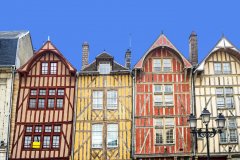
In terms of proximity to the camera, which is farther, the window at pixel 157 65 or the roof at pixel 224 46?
the window at pixel 157 65

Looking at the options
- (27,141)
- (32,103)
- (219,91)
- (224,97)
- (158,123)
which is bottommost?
(27,141)

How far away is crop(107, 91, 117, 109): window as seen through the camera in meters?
25.8

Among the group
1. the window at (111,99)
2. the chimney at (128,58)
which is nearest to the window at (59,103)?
the window at (111,99)

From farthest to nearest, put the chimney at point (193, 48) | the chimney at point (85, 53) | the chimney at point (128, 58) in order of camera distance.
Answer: the chimney at point (128, 58)
the chimney at point (85, 53)
the chimney at point (193, 48)

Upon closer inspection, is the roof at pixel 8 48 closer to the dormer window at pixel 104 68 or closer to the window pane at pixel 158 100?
the dormer window at pixel 104 68

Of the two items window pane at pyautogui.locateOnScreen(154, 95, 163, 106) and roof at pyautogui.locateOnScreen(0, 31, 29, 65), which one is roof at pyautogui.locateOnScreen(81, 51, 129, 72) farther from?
roof at pyautogui.locateOnScreen(0, 31, 29, 65)

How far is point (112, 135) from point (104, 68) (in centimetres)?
427

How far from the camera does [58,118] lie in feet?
83.8

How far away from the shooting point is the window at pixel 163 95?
25.6m

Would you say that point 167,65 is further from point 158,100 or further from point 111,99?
point 111,99

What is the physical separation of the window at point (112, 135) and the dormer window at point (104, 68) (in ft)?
11.2

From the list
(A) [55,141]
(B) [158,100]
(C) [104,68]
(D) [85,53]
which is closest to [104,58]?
(C) [104,68]

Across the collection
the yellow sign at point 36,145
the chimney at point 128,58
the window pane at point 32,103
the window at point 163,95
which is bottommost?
the yellow sign at point 36,145

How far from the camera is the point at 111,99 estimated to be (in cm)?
2598
